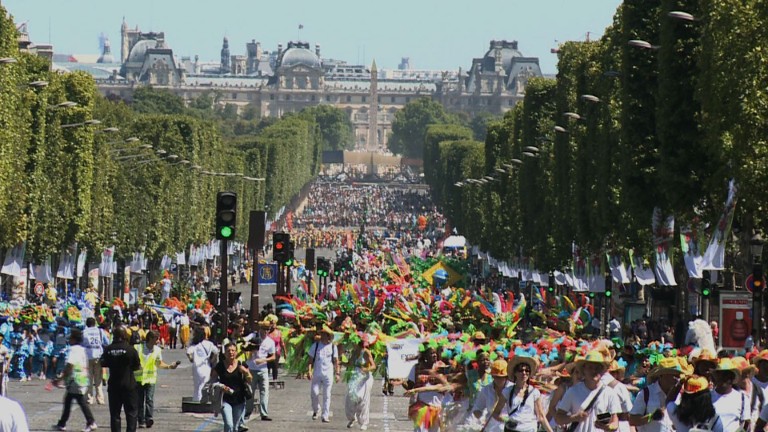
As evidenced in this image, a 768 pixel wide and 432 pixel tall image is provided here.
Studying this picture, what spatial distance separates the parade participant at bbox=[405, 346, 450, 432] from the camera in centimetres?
2234

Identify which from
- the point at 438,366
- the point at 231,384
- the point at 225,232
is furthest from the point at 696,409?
the point at 225,232

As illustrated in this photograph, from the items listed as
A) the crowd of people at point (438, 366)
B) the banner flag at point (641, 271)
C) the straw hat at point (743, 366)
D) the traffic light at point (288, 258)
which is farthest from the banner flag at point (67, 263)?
the straw hat at point (743, 366)

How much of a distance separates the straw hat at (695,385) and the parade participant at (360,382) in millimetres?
11879

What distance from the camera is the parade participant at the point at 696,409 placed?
16.0 m

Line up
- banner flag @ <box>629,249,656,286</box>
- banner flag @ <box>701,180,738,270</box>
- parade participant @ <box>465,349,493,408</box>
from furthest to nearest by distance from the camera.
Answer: banner flag @ <box>629,249,656,286</box>
banner flag @ <box>701,180,738,270</box>
parade participant @ <box>465,349,493,408</box>

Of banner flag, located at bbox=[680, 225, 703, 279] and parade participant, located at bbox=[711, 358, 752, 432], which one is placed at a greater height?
banner flag, located at bbox=[680, 225, 703, 279]

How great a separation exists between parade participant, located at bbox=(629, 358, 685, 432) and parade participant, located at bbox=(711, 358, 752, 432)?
0.62 meters

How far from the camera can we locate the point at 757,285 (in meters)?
34.4

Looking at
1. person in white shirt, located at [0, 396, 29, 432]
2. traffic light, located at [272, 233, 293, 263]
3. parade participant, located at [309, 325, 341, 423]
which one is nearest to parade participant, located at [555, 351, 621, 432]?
person in white shirt, located at [0, 396, 29, 432]

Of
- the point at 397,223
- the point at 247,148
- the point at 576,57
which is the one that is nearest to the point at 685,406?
the point at 576,57

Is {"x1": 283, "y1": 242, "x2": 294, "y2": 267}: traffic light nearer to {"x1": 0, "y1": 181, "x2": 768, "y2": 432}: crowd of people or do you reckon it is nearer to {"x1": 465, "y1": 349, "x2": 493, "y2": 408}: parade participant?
{"x1": 0, "y1": 181, "x2": 768, "y2": 432}: crowd of people

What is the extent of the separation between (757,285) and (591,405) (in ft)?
59.0

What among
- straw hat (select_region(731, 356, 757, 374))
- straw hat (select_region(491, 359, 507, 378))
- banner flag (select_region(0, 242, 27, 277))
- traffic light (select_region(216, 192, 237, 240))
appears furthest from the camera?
banner flag (select_region(0, 242, 27, 277))

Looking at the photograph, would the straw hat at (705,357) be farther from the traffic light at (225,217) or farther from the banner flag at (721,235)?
the banner flag at (721,235)
